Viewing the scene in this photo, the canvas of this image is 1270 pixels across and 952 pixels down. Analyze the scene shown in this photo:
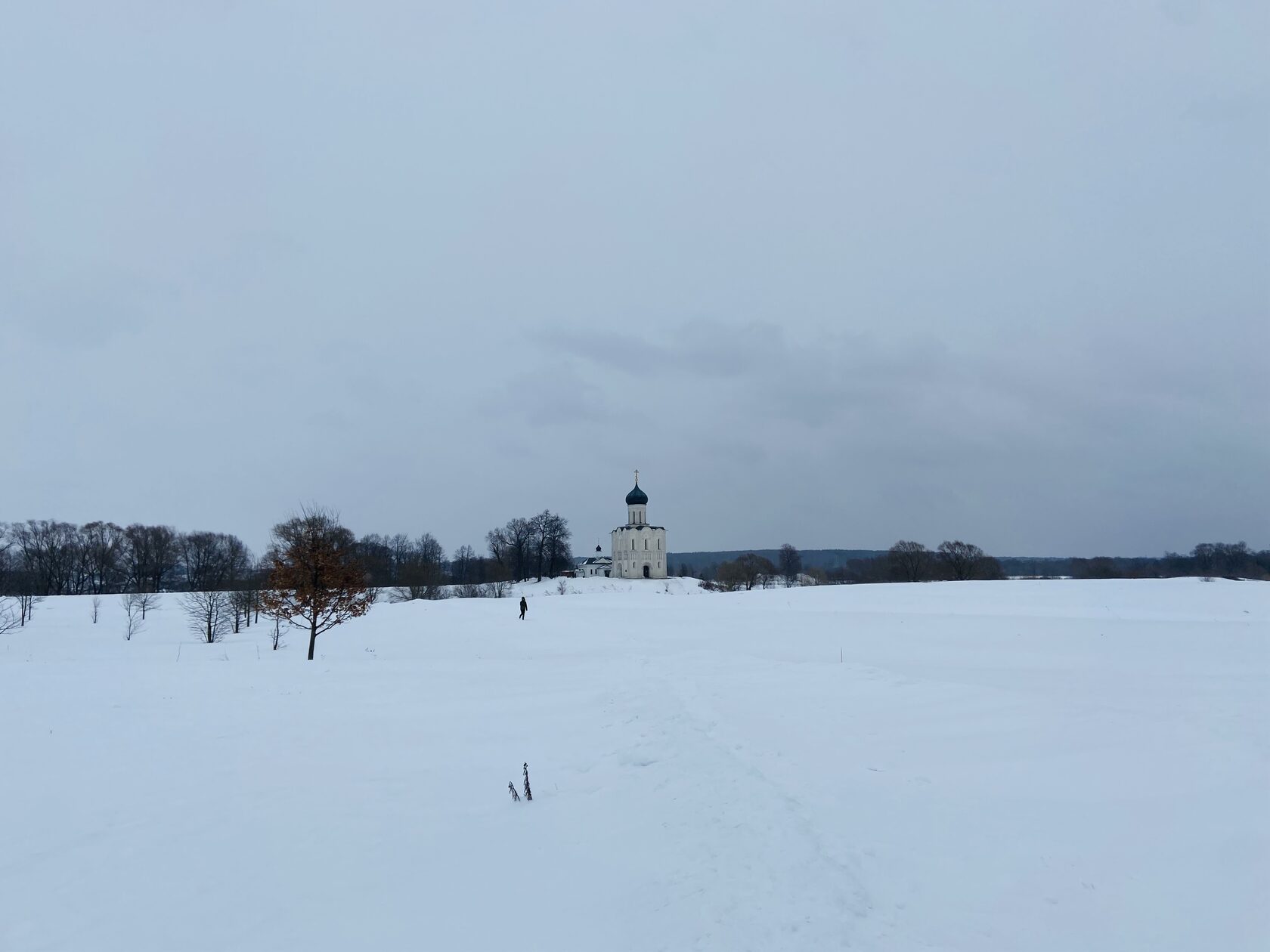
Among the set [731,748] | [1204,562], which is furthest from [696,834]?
[1204,562]

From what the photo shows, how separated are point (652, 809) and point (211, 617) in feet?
116

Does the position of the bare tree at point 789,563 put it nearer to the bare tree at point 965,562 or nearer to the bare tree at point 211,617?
the bare tree at point 965,562

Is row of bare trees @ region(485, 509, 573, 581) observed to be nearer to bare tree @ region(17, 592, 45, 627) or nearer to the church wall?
the church wall

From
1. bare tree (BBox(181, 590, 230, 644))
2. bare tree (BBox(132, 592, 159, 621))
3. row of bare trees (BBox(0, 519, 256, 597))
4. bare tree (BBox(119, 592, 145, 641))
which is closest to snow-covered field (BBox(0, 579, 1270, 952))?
bare tree (BBox(181, 590, 230, 644))

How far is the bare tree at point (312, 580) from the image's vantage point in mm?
24453

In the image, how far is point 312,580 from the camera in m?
24.8

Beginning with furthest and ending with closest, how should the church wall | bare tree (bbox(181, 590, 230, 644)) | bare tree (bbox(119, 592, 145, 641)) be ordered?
the church wall → bare tree (bbox(119, 592, 145, 641)) → bare tree (bbox(181, 590, 230, 644))

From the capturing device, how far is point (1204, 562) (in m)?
90.4

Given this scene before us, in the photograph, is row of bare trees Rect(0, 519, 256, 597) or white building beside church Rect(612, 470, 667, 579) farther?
white building beside church Rect(612, 470, 667, 579)

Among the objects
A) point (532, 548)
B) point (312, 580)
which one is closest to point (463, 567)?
point (532, 548)

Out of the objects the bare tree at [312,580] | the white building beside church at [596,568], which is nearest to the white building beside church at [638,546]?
the white building beside church at [596,568]

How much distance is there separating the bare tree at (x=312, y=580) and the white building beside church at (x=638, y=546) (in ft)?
233

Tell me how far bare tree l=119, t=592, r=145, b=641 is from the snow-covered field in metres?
21.4

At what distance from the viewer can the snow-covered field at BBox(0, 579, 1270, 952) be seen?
18.1 feet
